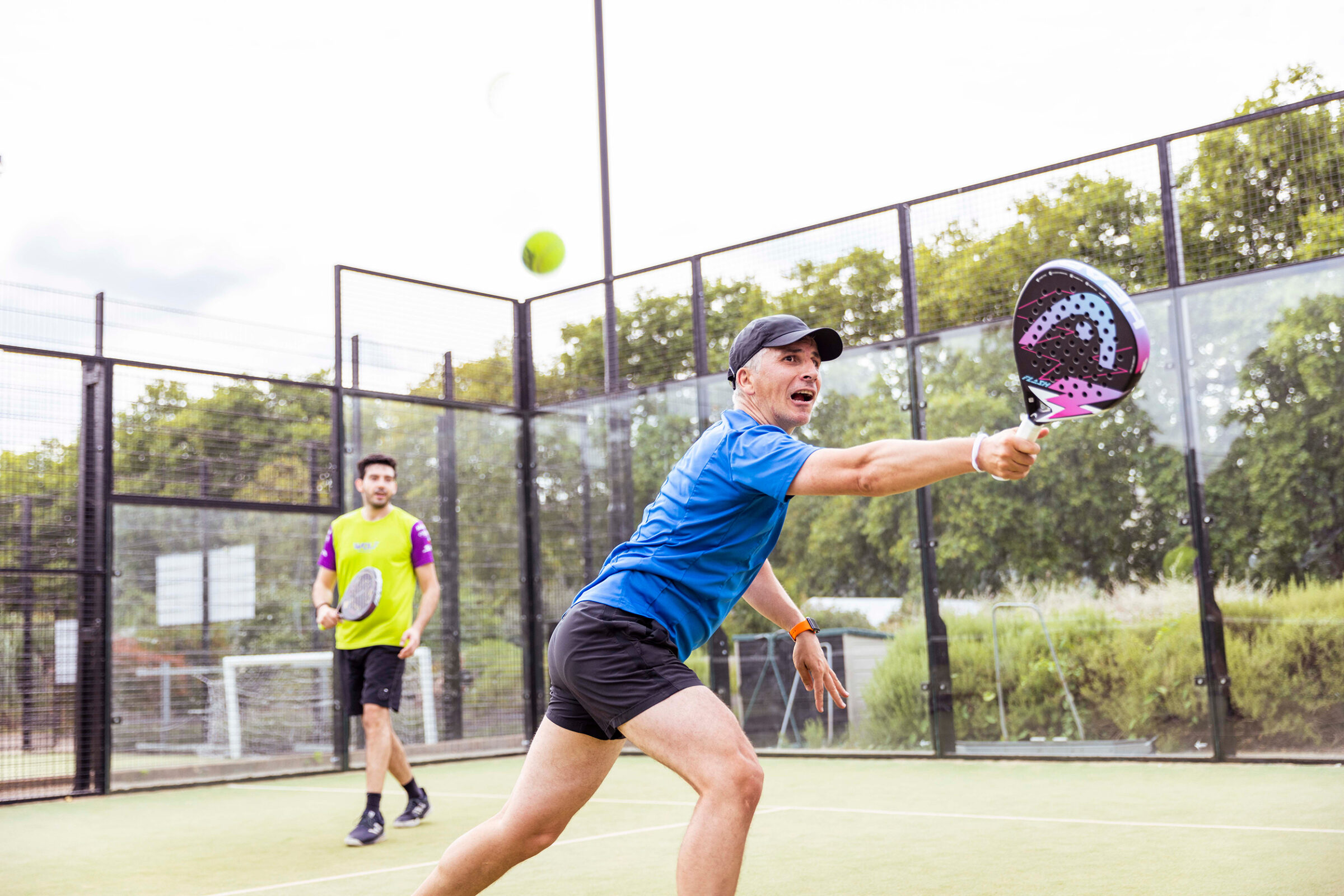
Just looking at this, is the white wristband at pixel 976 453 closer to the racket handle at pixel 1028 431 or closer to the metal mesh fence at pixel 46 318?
the racket handle at pixel 1028 431

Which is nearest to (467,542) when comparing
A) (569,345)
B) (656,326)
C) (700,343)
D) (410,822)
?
(569,345)

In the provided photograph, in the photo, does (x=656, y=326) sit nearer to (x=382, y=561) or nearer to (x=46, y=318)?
(x=46, y=318)

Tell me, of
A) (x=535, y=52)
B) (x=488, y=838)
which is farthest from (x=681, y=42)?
(x=488, y=838)

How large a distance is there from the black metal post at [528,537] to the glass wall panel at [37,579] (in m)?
3.56

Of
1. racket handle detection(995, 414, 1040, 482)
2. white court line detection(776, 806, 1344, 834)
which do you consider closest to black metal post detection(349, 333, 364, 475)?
white court line detection(776, 806, 1344, 834)

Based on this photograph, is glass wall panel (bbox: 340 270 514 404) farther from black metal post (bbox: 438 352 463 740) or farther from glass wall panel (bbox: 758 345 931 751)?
glass wall panel (bbox: 758 345 931 751)

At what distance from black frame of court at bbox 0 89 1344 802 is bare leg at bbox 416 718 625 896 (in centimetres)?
585

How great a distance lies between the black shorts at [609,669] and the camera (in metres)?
2.47

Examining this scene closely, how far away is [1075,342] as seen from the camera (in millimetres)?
2094

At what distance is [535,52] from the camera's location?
11711 mm

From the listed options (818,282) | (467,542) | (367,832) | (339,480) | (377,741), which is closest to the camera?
(367,832)

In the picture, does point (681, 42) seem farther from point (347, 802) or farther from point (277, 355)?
point (347, 802)

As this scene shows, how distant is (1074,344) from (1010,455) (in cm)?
26

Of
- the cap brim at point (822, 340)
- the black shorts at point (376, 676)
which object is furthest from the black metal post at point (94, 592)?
the cap brim at point (822, 340)
